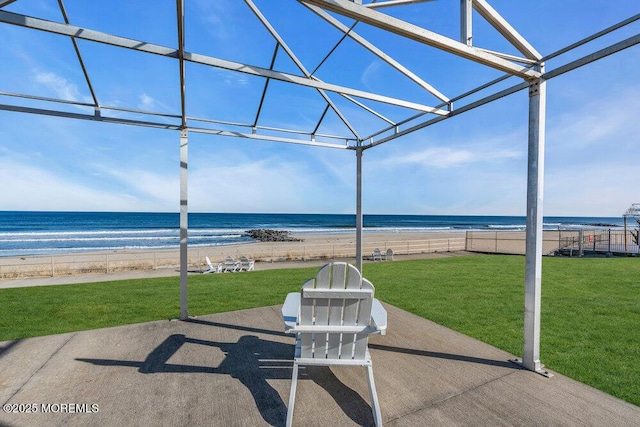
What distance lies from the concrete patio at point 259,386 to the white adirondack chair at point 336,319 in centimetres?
32

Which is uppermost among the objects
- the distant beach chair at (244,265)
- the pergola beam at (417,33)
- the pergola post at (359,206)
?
the pergola beam at (417,33)

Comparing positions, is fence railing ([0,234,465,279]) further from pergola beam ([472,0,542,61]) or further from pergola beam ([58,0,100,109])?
pergola beam ([472,0,542,61])

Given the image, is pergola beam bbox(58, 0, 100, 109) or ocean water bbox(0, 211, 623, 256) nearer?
pergola beam bbox(58, 0, 100, 109)

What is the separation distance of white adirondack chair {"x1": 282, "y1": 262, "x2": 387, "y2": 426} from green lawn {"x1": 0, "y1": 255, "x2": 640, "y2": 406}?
83.0 inches

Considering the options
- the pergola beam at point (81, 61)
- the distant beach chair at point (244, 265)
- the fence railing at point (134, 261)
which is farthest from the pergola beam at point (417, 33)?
the fence railing at point (134, 261)

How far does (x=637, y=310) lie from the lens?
189 inches

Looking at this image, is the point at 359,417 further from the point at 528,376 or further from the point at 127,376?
the point at 127,376

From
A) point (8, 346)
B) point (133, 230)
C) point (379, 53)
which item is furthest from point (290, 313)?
point (133, 230)

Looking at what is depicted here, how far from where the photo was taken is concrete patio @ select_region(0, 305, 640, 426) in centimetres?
213

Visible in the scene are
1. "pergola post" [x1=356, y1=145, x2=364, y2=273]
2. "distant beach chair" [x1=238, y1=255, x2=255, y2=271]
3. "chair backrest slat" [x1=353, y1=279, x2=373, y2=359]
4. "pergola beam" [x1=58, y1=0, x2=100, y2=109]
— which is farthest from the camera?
"distant beach chair" [x1=238, y1=255, x2=255, y2=271]

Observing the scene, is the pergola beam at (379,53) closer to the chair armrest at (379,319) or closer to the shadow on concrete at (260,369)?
the chair armrest at (379,319)

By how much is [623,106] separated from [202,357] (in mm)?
10494

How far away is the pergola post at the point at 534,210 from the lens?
2.76 meters

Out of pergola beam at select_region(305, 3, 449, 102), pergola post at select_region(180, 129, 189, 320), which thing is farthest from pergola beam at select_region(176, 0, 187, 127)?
pergola beam at select_region(305, 3, 449, 102)
